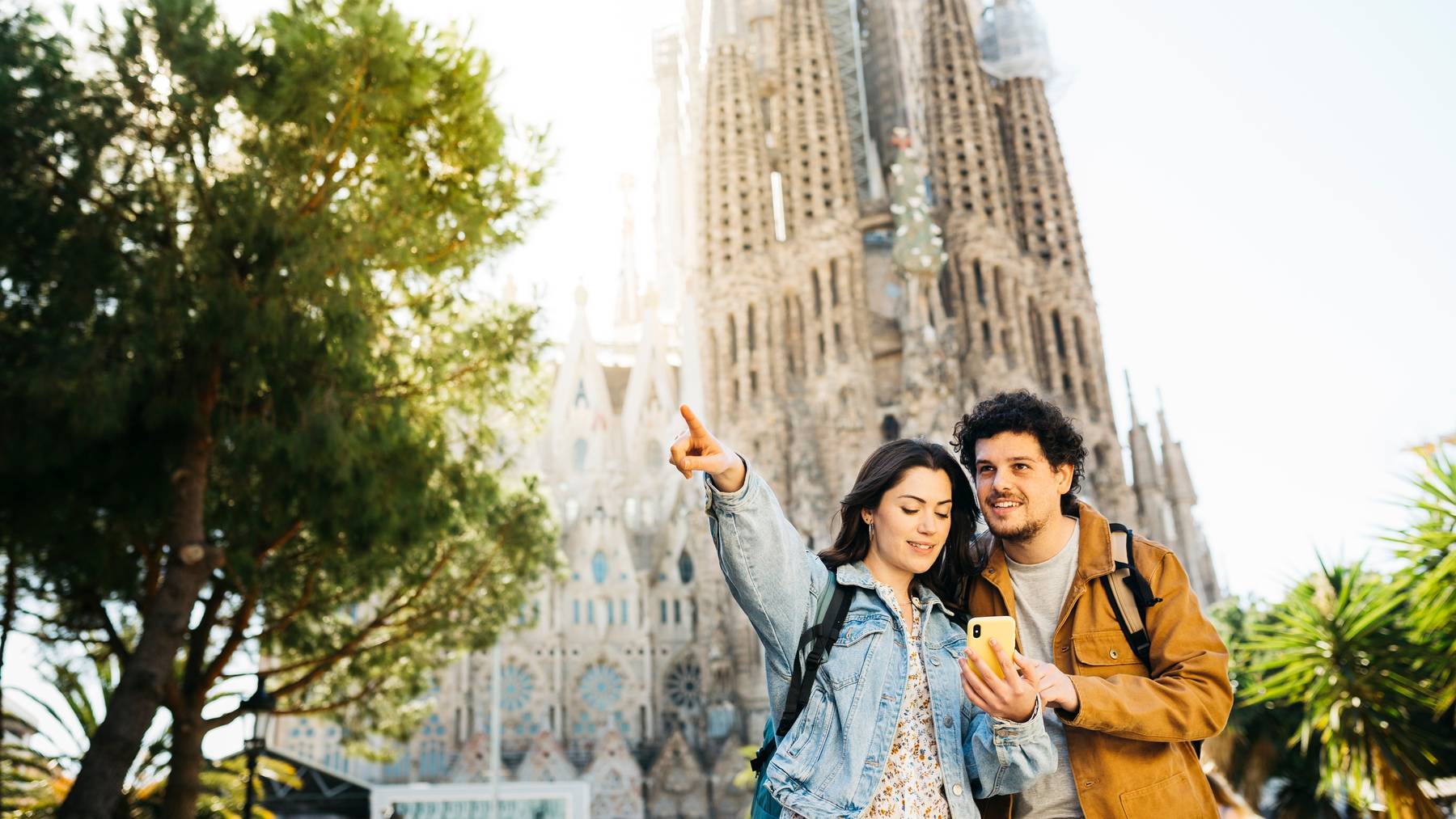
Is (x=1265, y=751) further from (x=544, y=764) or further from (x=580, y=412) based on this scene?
(x=580, y=412)

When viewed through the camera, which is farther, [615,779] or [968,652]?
[615,779]

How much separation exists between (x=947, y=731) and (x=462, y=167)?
24.8ft

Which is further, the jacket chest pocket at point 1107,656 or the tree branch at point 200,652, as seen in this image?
the tree branch at point 200,652

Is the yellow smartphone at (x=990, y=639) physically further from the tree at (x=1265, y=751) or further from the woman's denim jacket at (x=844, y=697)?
the tree at (x=1265, y=751)

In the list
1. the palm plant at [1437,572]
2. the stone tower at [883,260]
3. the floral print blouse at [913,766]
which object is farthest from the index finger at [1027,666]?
the stone tower at [883,260]

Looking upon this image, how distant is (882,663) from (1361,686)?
6576 mm

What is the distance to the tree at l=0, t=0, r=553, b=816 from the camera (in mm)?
7148

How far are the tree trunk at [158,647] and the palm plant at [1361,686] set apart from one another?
7.12 meters

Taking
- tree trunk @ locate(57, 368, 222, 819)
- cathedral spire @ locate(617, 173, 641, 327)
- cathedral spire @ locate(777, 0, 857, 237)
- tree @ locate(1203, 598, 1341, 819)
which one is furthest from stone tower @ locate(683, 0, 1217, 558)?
tree trunk @ locate(57, 368, 222, 819)

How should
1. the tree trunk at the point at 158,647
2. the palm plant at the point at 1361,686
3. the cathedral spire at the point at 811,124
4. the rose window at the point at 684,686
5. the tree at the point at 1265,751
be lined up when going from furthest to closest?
1. the rose window at the point at 684,686
2. the cathedral spire at the point at 811,124
3. the tree at the point at 1265,751
4. the palm plant at the point at 1361,686
5. the tree trunk at the point at 158,647

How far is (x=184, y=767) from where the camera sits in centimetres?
802

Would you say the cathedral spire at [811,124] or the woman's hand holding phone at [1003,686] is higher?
the cathedral spire at [811,124]

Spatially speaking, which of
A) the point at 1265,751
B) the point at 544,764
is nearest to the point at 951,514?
the point at 1265,751

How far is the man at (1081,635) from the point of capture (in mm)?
2322
